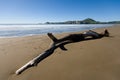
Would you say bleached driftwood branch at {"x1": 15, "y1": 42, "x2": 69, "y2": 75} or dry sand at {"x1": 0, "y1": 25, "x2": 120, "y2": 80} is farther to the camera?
bleached driftwood branch at {"x1": 15, "y1": 42, "x2": 69, "y2": 75}

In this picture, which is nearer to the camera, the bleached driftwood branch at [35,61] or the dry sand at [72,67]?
the dry sand at [72,67]

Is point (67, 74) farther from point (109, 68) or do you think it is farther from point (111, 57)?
point (111, 57)

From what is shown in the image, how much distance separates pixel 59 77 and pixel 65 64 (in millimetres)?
736

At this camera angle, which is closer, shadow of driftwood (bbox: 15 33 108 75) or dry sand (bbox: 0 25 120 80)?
dry sand (bbox: 0 25 120 80)

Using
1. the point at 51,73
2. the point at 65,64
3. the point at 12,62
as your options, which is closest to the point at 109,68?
the point at 65,64

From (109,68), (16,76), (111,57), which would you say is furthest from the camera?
(111,57)

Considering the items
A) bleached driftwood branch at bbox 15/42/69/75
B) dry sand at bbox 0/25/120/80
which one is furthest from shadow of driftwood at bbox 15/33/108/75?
dry sand at bbox 0/25/120/80

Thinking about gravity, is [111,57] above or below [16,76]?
above

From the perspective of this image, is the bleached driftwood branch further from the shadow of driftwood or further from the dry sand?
the dry sand

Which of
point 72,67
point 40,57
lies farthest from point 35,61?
point 72,67

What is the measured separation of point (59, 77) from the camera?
3984mm

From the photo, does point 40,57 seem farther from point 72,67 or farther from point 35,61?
point 72,67

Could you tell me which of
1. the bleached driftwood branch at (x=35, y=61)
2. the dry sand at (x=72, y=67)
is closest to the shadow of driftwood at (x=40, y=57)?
the bleached driftwood branch at (x=35, y=61)

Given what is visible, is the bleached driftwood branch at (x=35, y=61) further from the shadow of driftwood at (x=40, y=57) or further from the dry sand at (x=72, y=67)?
the dry sand at (x=72, y=67)
